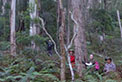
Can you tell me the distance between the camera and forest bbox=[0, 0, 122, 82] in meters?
7.66

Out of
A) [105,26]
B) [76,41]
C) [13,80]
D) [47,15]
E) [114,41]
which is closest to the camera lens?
[13,80]

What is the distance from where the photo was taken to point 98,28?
853 inches

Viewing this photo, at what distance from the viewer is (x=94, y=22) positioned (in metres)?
20.6

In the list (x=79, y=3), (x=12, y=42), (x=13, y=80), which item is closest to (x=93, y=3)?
(x=12, y=42)

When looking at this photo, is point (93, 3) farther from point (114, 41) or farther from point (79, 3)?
point (79, 3)

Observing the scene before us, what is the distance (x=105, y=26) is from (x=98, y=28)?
0.73 m

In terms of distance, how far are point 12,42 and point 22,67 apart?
587cm

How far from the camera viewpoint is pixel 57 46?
16.9 metres

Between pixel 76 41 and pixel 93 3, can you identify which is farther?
pixel 93 3

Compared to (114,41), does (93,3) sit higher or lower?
higher

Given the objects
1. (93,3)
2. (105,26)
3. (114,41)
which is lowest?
(114,41)

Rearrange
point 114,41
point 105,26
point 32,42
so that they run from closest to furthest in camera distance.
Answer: point 32,42
point 105,26
point 114,41

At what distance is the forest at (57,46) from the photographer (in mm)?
7657

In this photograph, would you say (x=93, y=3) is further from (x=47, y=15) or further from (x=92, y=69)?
(x=92, y=69)
